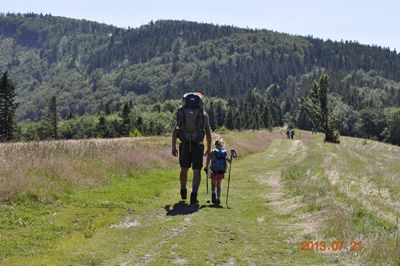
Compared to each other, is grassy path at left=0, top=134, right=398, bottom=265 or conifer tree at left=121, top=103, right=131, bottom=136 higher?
grassy path at left=0, top=134, right=398, bottom=265

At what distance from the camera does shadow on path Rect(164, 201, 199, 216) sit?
11196 millimetres

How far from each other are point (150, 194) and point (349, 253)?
8.12 m

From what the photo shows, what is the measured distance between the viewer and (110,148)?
19.7 metres

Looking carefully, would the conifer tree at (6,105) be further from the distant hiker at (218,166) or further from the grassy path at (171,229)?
the distant hiker at (218,166)

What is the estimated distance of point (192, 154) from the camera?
12203 millimetres

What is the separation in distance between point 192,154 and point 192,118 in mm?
1084

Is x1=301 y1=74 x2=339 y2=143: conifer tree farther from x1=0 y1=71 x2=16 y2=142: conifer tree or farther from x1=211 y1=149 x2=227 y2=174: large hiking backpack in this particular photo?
x1=211 y1=149 x2=227 y2=174: large hiking backpack

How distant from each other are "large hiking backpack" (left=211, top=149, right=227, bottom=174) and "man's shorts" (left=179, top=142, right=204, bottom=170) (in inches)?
37.4

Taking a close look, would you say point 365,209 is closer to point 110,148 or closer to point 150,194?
point 150,194

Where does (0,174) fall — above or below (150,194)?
above

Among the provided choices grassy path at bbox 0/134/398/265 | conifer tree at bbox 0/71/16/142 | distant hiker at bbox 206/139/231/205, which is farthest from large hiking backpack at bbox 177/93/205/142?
conifer tree at bbox 0/71/16/142

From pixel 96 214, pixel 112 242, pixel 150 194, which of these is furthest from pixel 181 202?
pixel 112 242
